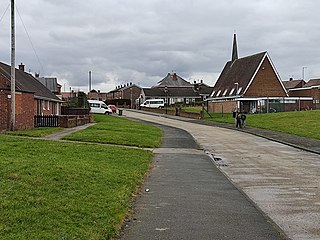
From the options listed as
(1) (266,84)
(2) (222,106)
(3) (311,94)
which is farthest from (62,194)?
(3) (311,94)

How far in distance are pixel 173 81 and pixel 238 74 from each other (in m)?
51.8

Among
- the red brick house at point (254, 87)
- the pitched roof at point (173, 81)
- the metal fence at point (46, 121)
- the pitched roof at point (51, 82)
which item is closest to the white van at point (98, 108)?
the pitched roof at point (51, 82)

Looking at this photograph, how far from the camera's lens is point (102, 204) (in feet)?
26.3

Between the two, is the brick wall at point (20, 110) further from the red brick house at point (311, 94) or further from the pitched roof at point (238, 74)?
the red brick house at point (311, 94)

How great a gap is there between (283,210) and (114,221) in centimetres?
350

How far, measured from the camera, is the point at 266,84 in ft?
224

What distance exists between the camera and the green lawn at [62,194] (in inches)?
247

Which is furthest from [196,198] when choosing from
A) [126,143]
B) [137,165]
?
[126,143]

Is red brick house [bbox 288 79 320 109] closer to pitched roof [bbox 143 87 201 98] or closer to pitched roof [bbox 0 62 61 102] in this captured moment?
pitched roof [bbox 143 87 201 98]

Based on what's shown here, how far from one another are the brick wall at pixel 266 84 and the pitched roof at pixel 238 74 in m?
0.87

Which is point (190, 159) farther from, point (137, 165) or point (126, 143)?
point (126, 143)

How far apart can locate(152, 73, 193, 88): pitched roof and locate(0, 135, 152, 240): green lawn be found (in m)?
108

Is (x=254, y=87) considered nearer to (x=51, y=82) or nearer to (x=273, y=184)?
(x=51, y=82)

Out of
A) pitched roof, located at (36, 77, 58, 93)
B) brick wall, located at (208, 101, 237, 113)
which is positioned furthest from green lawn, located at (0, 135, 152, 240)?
pitched roof, located at (36, 77, 58, 93)
